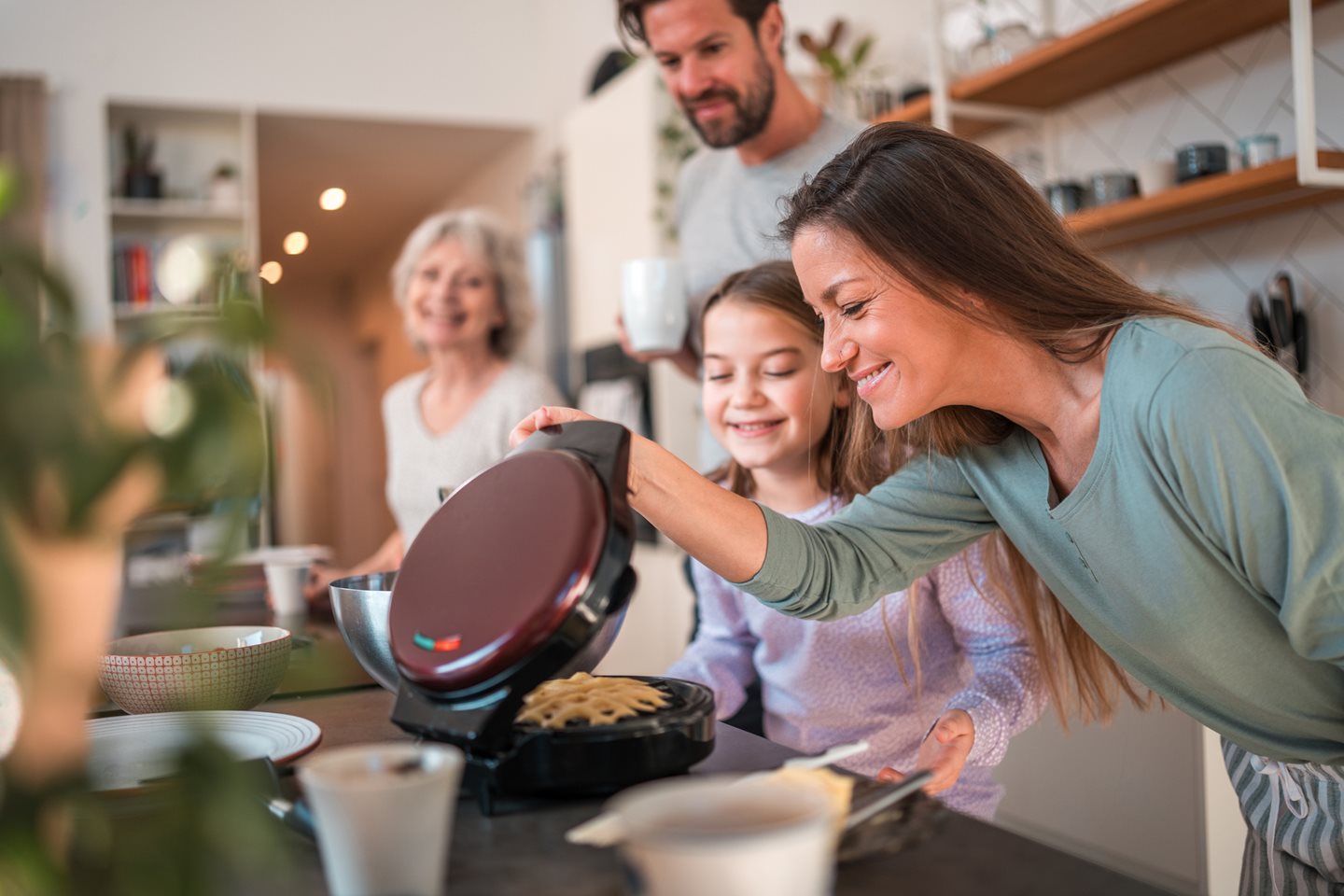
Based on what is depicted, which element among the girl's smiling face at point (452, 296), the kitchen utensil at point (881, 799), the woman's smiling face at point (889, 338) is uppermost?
the girl's smiling face at point (452, 296)

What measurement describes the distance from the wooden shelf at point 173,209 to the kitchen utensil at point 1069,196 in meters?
3.38

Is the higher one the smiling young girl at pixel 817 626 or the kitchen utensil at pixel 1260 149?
the kitchen utensil at pixel 1260 149

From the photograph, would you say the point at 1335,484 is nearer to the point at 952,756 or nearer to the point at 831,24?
the point at 952,756

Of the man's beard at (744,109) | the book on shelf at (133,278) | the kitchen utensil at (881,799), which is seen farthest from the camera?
the book on shelf at (133,278)

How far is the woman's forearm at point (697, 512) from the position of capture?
105 centimetres

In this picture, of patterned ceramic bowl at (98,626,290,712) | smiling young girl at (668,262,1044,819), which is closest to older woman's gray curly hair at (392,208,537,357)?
smiling young girl at (668,262,1044,819)

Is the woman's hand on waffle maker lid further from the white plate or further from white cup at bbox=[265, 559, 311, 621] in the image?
white cup at bbox=[265, 559, 311, 621]

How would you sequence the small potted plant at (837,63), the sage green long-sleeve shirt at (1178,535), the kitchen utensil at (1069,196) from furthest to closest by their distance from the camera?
the small potted plant at (837,63), the kitchen utensil at (1069,196), the sage green long-sleeve shirt at (1178,535)

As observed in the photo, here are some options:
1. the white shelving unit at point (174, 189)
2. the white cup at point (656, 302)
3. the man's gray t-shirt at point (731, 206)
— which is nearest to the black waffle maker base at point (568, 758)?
the white cup at point (656, 302)

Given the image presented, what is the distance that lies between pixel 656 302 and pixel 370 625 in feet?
2.73

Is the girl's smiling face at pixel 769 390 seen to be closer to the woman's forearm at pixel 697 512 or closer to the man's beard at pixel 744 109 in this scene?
the woman's forearm at pixel 697 512

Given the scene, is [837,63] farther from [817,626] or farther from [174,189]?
[174,189]

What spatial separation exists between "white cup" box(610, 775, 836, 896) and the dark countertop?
113mm

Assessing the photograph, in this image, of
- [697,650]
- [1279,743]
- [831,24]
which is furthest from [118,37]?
[1279,743]
